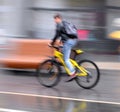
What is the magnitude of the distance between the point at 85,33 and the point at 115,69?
250cm

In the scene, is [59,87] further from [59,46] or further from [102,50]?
[102,50]

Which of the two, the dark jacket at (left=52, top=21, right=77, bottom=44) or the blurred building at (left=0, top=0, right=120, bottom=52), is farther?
the blurred building at (left=0, top=0, right=120, bottom=52)

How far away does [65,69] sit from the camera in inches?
458

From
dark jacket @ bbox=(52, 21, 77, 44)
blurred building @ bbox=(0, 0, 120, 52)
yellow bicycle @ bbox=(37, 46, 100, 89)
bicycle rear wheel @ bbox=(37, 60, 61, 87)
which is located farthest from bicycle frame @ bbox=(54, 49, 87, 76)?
blurred building @ bbox=(0, 0, 120, 52)

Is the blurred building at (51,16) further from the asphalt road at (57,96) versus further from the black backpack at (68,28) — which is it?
the black backpack at (68,28)

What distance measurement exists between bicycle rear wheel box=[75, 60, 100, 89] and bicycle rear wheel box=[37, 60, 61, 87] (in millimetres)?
512

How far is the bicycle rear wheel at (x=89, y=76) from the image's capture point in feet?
36.7

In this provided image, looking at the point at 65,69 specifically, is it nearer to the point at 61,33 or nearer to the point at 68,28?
the point at 61,33

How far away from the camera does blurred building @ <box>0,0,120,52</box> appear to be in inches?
646

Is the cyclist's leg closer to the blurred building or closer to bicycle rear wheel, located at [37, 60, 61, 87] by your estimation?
bicycle rear wheel, located at [37, 60, 61, 87]

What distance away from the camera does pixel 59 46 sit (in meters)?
11.5

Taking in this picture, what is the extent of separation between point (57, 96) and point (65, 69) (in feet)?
5.13

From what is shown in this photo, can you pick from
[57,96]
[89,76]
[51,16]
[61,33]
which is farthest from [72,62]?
[51,16]

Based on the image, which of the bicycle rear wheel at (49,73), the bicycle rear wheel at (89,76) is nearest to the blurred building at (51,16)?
the bicycle rear wheel at (49,73)
